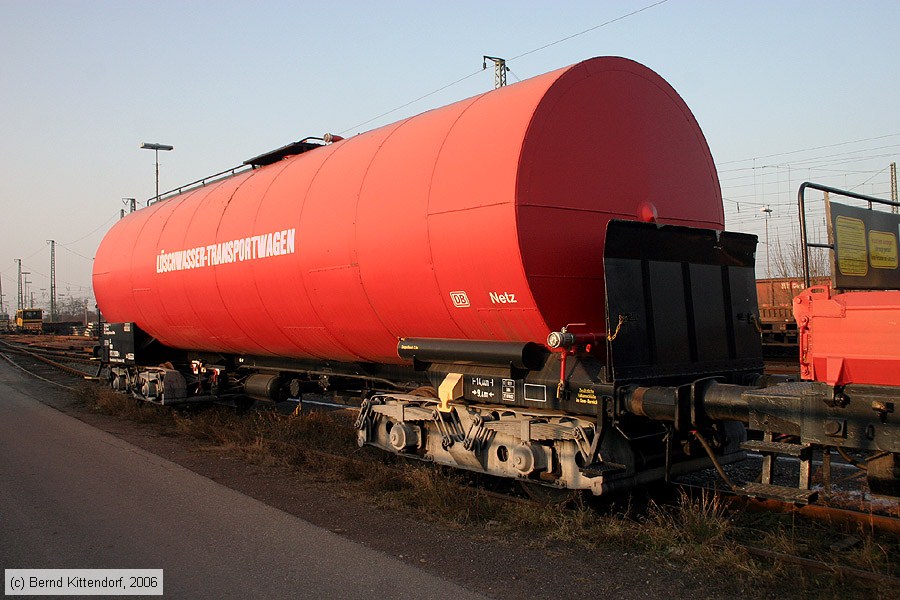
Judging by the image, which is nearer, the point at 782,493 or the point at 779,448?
the point at 782,493

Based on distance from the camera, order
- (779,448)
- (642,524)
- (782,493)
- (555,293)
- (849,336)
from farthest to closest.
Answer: (642,524), (555,293), (779,448), (782,493), (849,336)

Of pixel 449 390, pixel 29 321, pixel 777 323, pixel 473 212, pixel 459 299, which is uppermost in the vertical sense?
pixel 29 321

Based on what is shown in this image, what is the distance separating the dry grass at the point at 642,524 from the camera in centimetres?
480

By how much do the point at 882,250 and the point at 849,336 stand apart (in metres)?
1.29

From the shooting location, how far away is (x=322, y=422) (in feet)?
37.1

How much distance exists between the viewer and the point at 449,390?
6879 millimetres

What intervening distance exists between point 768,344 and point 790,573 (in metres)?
18.0

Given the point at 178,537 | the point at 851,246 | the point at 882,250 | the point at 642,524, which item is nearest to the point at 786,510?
the point at 642,524

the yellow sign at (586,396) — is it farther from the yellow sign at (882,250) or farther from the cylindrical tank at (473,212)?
the yellow sign at (882,250)

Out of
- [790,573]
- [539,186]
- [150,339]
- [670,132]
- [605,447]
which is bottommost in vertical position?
[790,573]

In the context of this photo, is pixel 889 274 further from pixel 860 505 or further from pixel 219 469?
pixel 219 469

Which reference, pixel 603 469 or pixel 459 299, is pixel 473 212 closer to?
pixel 459 299

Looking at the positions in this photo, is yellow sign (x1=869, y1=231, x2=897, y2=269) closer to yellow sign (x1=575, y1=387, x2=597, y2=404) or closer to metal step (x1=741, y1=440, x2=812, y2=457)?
metal step (x1=741, y1=440, x2=812, y2=457)

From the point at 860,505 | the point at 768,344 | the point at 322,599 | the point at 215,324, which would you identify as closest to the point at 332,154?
the point at 215,324
